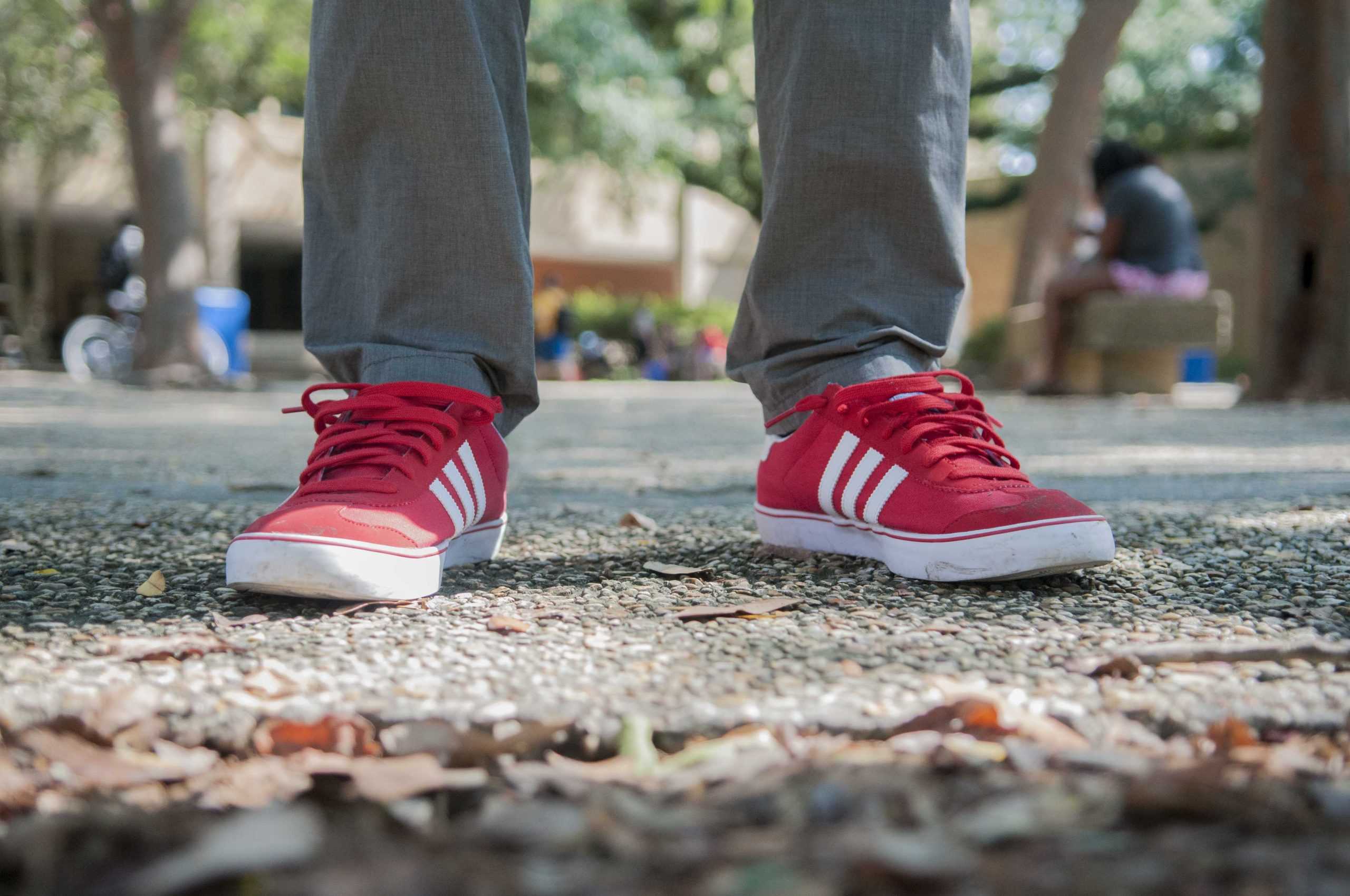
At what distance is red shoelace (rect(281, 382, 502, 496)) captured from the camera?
3.51 feet

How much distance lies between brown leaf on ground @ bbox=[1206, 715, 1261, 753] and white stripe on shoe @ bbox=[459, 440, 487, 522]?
2.46 feet

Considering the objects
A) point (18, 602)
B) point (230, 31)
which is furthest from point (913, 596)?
point (230, 31)

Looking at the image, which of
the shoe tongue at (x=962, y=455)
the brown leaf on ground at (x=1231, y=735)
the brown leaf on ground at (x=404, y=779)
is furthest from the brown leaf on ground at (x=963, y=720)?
the shoe tongue at (x=962, y=455)

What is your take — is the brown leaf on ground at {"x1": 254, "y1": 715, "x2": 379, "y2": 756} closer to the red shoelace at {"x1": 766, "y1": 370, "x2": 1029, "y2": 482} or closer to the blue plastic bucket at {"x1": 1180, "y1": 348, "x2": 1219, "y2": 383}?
the red shoelace at {"x1": 766, "y1": 370, "x2": 1029, "y2": 482}

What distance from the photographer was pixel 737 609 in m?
Answer: 0.98

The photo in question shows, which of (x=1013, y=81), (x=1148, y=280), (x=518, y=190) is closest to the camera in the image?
(x=518, y=190)

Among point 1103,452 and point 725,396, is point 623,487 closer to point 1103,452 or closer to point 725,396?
point 1103,452

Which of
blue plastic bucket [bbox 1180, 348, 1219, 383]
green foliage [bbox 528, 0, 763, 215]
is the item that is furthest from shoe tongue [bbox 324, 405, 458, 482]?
blue plastic bucket [bbox 1180, 348, 1219, 383]

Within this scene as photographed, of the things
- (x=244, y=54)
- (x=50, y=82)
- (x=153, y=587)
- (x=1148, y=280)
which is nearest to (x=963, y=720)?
(x=153, y=587)

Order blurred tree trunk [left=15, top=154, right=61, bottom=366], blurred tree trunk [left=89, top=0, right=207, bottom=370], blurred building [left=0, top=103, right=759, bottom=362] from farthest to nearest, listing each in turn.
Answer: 1. blurred building [left=0, top=103, right=759, bottom=362]
2. blurred tree trunk [left=15, top=154, right=61, bottom=366]
3. blurred tree trunk [left=89, top=0, right=207, bottom=370]

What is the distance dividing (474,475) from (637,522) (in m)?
0.42

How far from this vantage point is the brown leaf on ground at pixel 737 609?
97cm

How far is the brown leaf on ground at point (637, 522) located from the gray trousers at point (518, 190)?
1.07 feet

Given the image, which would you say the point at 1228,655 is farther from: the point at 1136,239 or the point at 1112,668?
the point at 1136,239
